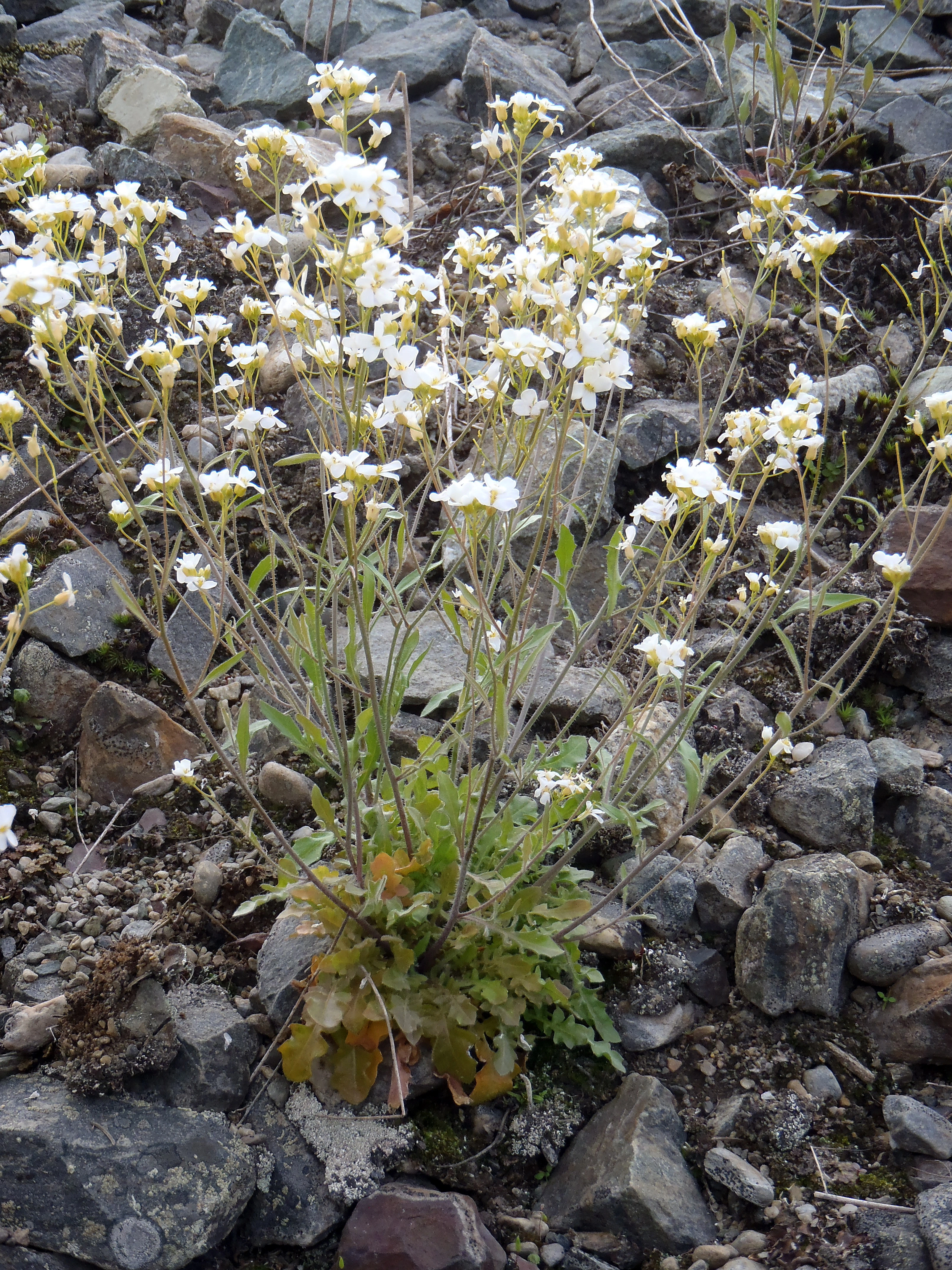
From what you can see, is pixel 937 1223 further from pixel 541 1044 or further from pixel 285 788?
pixel 285 788

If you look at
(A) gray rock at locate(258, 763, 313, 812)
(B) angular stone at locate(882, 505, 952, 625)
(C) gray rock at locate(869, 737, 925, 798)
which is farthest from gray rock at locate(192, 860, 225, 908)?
(B) angular stone at locate(882, 505, 952, 625)

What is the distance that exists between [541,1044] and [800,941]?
0.76 metres

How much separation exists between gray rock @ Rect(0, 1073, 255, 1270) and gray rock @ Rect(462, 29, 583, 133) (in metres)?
5.83

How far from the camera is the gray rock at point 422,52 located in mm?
6281

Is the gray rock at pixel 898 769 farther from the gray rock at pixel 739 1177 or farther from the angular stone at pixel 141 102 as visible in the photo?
the angular stone at pixel 141 102

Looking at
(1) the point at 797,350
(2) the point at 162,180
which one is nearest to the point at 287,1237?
(1) the point at 797,350

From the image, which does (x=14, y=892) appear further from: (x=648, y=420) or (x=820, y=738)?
(x=648, y=420)

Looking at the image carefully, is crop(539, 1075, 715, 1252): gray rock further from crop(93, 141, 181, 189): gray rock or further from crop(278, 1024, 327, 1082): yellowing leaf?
A: crop(93, 141, 181, 189): gray rock

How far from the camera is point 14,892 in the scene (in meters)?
2.67

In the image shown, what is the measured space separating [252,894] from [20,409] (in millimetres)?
1506

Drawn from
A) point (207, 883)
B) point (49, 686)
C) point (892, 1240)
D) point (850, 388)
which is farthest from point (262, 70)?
point (892, 1240)

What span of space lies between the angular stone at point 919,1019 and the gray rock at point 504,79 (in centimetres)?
539

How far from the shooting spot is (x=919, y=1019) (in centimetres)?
249

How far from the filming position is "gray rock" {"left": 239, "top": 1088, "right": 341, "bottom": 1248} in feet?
6.97
